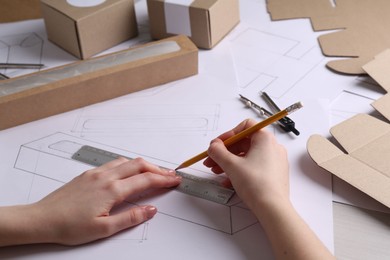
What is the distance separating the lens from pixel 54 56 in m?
1.10

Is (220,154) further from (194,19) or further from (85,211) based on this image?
(194,19)

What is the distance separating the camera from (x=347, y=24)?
1.13 meters

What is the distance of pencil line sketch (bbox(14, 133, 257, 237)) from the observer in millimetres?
726

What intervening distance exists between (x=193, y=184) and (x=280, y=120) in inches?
8.5

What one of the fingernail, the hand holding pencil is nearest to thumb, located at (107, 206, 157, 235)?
the fingernail

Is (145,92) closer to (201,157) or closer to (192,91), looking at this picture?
(192,91)

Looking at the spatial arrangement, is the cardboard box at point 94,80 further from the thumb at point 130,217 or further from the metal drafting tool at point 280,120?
the thumb at point 130,217

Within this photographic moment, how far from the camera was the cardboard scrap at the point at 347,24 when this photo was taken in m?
1.03

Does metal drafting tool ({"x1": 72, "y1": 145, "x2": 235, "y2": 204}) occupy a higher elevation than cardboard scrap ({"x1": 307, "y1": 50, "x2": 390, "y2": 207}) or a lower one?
lower

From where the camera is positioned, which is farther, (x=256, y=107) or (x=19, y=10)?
(x=19, y=10)

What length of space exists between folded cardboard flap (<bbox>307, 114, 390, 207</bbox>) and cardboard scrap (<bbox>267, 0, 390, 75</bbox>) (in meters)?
0.20

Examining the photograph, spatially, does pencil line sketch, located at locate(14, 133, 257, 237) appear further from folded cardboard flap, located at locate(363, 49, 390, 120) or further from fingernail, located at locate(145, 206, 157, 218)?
folded cardboard flap, located at locate(363, 49, 390, 120)

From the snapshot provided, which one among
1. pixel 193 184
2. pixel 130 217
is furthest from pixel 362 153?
pixel 130 217

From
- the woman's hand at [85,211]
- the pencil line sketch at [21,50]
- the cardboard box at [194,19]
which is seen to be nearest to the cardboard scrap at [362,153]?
the woman's hand at [85,211]
